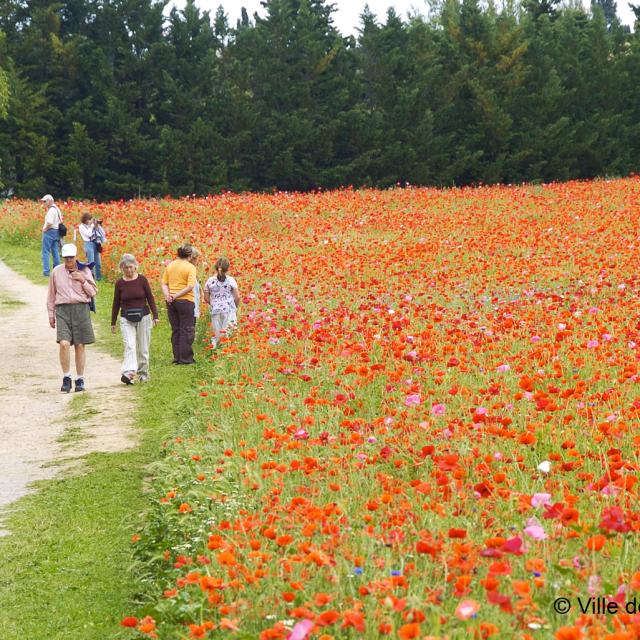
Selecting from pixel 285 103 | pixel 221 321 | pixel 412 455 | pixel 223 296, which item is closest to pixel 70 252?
pixel 223 296

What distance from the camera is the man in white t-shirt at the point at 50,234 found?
20.7 m

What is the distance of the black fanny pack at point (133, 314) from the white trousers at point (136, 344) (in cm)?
7

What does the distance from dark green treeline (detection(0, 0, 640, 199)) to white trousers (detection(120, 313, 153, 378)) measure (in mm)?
26610

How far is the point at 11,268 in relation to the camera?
2347 centimetres

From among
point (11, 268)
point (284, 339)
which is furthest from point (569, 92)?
point (284, 339)

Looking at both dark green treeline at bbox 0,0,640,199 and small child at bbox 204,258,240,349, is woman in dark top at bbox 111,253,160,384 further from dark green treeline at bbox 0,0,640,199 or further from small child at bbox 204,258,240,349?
dark green treeline at bbox 0,0,640,199

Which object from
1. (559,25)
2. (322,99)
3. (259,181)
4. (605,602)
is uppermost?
(559,25)

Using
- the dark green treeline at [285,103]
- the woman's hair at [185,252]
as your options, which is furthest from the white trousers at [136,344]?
the dark green treeline at [285,103]

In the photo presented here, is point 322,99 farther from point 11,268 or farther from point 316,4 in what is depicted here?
point 11,268

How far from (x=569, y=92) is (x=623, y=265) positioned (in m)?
29.7

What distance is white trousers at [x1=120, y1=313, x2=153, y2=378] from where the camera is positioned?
12.4 metres

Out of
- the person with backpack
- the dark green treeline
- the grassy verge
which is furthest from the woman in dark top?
the dark green treeline

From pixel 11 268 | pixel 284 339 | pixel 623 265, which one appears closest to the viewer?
pixel 284 339

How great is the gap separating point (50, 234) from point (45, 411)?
1068cm
